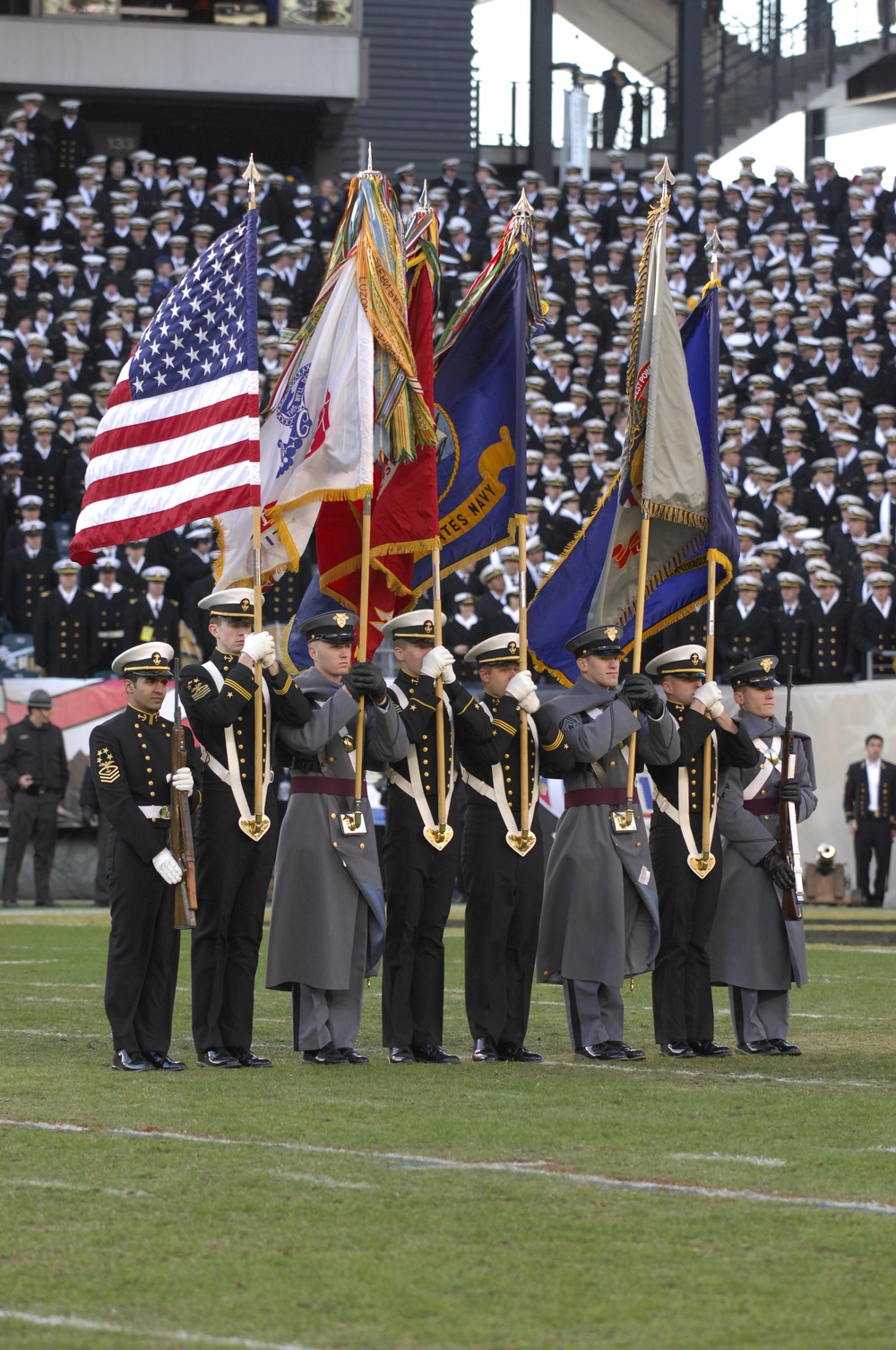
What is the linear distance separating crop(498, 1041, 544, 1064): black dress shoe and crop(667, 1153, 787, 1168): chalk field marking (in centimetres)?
251

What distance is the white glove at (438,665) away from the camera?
9016mm

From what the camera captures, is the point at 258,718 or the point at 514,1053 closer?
the point at 258,718

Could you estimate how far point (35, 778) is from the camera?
1848 cm

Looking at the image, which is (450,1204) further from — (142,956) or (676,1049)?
(676,1049)

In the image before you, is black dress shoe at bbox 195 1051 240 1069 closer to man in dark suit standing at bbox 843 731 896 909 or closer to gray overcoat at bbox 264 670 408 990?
gray overcoat at bbox 264 670 408 990

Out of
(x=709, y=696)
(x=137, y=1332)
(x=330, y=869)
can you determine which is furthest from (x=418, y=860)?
(x=137, y=1332)

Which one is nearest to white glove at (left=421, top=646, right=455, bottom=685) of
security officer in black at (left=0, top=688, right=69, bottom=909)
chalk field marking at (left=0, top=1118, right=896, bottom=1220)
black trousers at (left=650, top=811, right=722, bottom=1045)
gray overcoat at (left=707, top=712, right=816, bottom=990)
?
black trousers at (left=650, top=811, right=722, bottom=1045)

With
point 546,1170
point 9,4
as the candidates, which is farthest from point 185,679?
point 9,4

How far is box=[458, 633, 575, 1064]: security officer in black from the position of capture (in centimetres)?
898

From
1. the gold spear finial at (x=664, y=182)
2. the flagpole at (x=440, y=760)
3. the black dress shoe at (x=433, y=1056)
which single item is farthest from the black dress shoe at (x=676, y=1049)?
the gold spear finial at (x=664, y=182)

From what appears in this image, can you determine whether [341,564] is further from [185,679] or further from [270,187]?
[270,187]

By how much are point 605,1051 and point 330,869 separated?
1.35 meters

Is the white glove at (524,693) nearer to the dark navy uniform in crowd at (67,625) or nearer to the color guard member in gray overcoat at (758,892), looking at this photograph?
the color guard member in gray overcoat at (758,892)

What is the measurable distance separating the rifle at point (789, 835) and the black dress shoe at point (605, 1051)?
947mm
